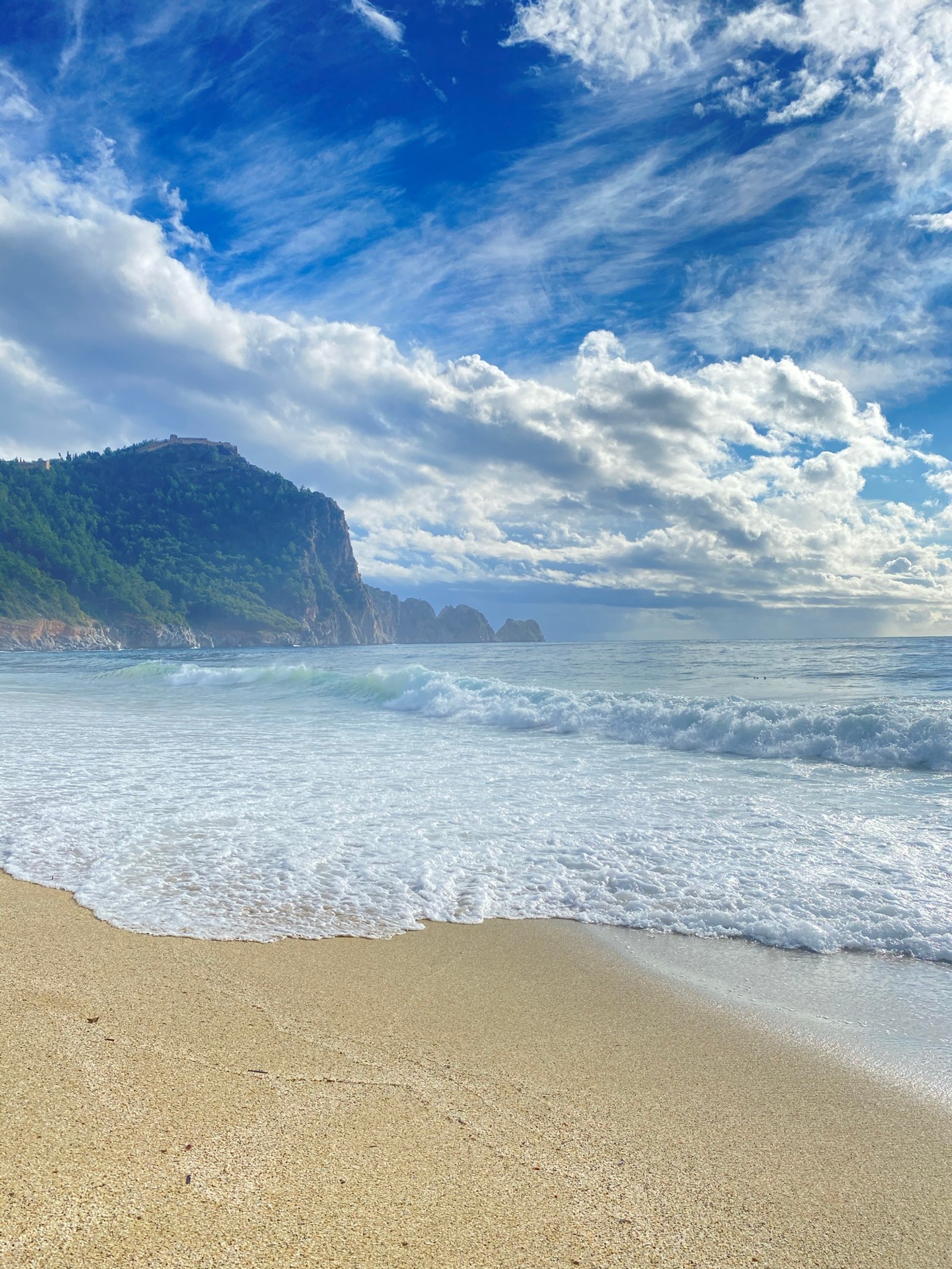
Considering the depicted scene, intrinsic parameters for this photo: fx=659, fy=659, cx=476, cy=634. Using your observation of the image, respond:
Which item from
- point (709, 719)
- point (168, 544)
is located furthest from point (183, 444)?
point (709, 719)

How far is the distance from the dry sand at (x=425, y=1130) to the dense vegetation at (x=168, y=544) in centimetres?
11612

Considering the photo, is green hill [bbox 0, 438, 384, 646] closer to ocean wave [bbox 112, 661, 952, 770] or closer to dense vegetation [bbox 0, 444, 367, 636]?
dense vegetation [bbox 0, 444, 367, 636]

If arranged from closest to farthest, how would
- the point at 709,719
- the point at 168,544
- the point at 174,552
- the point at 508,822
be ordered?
1. the point at 508,822
2. the point at 709,719
3. the point at 168,544
4. the point at 174,552

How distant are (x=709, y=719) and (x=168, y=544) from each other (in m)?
144

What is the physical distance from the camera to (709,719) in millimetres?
12930

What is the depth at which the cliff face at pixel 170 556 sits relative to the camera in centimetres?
10969

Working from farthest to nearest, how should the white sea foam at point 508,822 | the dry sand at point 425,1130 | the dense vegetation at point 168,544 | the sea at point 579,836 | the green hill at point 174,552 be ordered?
the dense vegetation at point 168,544, the green hill at point 174,552, the white sea foam at point 508,822, the sea at point 579,836, the dry sand at point 425,1130

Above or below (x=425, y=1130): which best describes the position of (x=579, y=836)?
below

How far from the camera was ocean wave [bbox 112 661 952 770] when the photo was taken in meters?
10.7

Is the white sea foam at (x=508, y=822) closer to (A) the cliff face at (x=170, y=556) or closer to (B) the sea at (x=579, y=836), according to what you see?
(B) the sea at (x=579, y=836)

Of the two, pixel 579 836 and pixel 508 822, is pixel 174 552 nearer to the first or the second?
pixel 508 822

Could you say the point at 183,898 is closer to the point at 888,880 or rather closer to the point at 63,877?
the point at 63,877

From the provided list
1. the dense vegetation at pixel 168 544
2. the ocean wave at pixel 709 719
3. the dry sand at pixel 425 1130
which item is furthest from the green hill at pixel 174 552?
the dry sand at pixel 425 1130

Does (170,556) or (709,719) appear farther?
(170,556)
